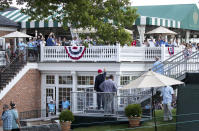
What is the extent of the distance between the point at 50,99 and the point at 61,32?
27.8 ft

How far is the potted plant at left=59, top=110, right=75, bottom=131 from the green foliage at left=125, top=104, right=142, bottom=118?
8.20 ft

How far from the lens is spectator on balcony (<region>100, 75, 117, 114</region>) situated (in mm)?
21906

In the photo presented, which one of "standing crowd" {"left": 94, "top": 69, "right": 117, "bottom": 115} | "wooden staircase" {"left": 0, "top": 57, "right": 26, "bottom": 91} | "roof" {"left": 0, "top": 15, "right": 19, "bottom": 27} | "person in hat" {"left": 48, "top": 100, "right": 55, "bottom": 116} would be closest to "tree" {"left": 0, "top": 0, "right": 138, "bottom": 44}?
"standing crowd" {"left": 94, "top": 69, "right": 117, "bottom": 115}

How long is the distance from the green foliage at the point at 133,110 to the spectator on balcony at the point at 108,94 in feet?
4.50

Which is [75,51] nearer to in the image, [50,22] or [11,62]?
[11,62]

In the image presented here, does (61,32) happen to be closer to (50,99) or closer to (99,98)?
(50,99)

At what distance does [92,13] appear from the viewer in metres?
20.5

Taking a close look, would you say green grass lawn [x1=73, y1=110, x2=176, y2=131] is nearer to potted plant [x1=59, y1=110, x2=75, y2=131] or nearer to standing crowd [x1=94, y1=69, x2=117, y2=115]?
potted plant [x1=59, y1=110, x2=75, y2=131]

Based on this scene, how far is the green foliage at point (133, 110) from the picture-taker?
20422 millimetres

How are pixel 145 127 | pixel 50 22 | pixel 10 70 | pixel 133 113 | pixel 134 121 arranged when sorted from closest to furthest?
pixel 145 127 → pixel 133 113 → pixel 134 121 → pixel 10 70 → pixel 50 22

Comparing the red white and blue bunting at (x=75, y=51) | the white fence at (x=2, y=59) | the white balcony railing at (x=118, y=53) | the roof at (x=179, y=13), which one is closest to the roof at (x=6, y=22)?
the white fence at (x=2, y=59)

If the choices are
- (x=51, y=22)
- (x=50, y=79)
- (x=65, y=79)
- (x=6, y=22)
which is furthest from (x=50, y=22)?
(x=65, y=79)

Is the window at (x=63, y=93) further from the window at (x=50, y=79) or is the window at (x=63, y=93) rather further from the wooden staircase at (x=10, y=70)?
the wooden staircase at (x=10, y=70)

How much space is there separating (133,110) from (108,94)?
1.76 m
